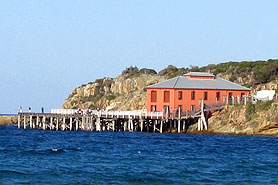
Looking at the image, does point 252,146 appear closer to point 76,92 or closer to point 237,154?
point 237,154

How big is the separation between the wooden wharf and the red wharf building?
1.42 m

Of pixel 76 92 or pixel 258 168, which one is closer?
pixel 258 168

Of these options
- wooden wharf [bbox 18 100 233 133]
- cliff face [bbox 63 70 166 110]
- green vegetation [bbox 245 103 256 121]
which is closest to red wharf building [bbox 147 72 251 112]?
wooden wharf [bbox 18 100 233 133]

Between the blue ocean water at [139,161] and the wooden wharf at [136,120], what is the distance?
37.6ft

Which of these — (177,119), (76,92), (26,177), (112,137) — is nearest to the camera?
(26,177)

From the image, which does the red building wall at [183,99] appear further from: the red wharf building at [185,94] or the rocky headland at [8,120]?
the rocky headland at [8,120]

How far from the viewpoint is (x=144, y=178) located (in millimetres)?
40344

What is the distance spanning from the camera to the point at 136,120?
84312 millimetres

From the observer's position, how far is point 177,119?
266 feet

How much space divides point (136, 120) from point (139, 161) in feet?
117

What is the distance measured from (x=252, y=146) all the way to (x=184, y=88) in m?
22.6

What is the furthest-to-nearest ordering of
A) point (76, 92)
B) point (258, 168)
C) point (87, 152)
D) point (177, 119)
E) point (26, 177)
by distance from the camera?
point (76, 92) → point (177, 119) → point (87, 152) → point (258, 168) → point (26, 177)

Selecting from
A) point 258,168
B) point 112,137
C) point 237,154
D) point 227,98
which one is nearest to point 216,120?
point 227,98

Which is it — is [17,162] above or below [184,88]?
below
